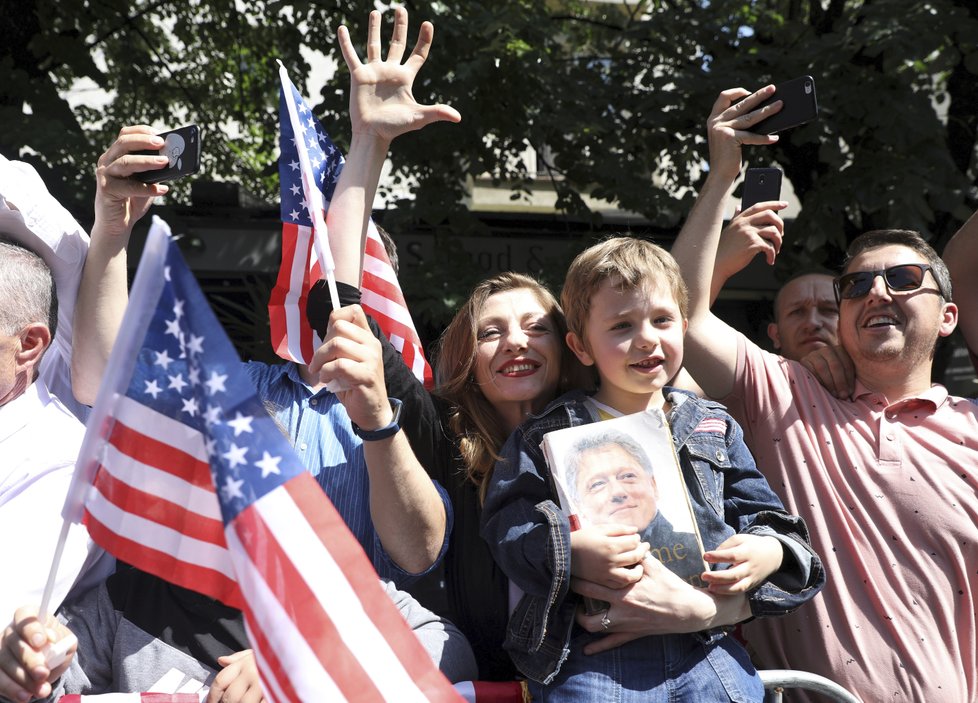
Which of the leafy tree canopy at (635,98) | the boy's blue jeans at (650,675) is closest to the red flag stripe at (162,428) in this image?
the boy's blue jeans at (650,675)

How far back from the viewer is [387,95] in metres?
2.77

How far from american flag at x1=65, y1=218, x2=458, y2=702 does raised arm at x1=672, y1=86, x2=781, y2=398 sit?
139 cm

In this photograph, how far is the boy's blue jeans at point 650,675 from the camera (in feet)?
7.64

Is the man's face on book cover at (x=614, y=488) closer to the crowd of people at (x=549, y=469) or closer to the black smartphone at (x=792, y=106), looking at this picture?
the crowd of people at (x=549, y=469)

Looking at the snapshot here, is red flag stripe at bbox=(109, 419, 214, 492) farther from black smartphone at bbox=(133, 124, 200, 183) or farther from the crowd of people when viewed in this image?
black smartphone at bbox=(133, 124, 200, 183)

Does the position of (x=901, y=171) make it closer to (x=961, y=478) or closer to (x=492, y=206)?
(x=961, y=478)

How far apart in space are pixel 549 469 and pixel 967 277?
187 cm

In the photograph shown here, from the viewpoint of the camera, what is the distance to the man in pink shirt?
2750mm

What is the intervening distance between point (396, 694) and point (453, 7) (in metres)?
4.84

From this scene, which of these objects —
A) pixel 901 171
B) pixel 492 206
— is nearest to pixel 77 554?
pixel 901 171

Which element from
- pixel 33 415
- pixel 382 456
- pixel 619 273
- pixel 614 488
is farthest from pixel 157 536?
pixel 619 273

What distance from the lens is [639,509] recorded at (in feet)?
7.87

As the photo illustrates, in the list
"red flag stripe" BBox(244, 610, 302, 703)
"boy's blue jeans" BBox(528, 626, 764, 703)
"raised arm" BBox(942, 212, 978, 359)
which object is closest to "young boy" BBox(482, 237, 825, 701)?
"boy's blue jeans" BBox(528, 626, 764, 703)

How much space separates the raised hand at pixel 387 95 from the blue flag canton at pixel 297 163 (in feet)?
0.68
